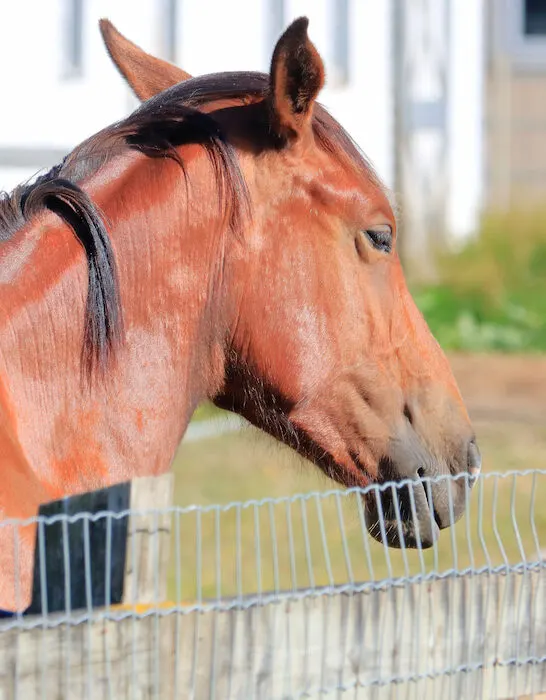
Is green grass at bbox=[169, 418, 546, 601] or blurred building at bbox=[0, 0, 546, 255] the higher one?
blurred building at bbox=[0, 0, 546, 255]

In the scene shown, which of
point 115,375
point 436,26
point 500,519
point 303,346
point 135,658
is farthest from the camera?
point 436,26

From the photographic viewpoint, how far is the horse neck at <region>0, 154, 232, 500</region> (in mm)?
2092

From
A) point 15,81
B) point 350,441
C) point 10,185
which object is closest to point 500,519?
point 350,441

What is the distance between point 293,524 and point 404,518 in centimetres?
369

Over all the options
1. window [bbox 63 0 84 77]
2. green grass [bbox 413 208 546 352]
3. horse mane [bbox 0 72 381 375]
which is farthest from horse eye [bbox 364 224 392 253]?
window [bbox 63 0 84 77]

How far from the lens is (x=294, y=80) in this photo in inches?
87.0

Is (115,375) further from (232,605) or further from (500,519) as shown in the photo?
(500,519)

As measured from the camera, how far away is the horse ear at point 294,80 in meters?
2.12

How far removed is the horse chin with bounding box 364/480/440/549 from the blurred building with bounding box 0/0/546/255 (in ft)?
25.7

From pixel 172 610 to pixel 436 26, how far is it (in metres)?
9.78

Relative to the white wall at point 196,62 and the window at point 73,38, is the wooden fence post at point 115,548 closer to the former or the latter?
the white wall at point 196,62

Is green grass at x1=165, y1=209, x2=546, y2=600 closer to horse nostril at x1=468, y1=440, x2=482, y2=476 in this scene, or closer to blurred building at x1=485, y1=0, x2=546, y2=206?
horse nostril at x1=468, y1=440, x2=482, y2=476

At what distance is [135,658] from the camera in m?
1.73

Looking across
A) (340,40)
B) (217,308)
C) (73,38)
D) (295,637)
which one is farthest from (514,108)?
(295,637)
